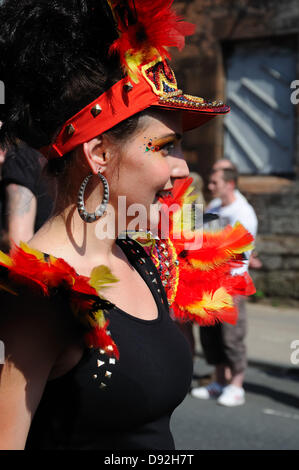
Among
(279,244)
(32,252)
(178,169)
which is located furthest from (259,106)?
(32,252)

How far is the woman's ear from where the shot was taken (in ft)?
5.38

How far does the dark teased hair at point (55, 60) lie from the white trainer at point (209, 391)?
4.52 m

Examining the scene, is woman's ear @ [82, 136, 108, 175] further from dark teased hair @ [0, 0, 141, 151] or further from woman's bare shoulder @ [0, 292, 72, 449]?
woman's bare shoulder @ [0, 292, 72, 449]

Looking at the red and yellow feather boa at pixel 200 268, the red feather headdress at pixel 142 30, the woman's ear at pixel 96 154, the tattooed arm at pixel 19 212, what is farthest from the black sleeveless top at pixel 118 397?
the tattooed arm at pixel 19 212

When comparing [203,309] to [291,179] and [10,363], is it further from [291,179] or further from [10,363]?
[291,179]

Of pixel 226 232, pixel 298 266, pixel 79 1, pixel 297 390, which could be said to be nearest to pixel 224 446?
pixel 297 390

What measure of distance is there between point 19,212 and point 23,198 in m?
0.09

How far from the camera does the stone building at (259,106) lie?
1027cm

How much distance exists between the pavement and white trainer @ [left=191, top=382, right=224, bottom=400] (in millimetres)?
1354

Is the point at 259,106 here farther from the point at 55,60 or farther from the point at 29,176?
the point at 55,60

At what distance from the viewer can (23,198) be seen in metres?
3.80

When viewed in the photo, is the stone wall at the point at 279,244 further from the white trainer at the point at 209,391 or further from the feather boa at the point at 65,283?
the feather boa at the point at 65,283

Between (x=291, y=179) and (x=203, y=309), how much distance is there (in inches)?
343

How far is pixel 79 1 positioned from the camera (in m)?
1.64
